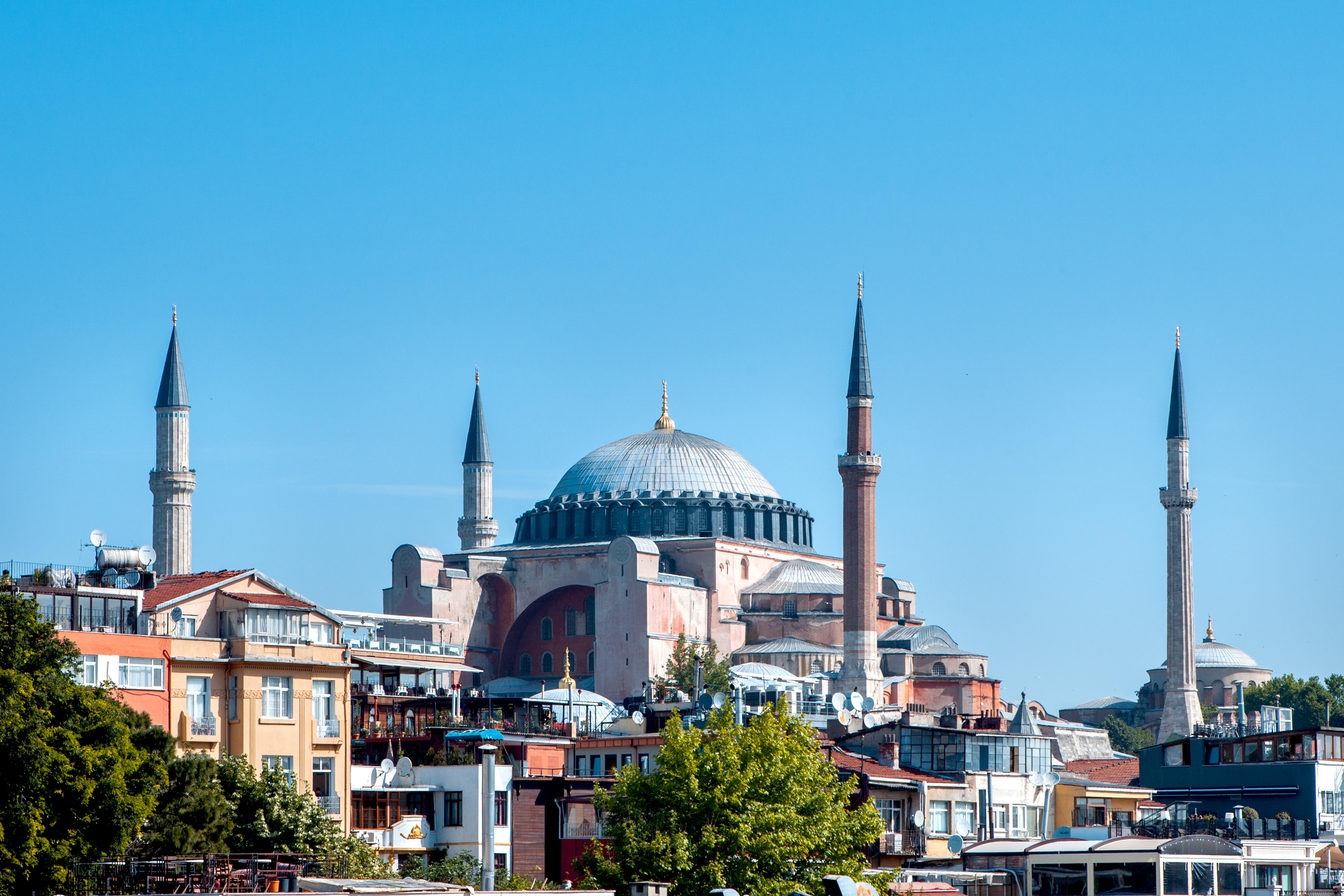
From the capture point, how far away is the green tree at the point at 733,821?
81.1 ft

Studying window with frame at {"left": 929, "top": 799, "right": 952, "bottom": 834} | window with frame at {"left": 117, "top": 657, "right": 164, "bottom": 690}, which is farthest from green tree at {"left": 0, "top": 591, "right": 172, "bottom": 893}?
window with frame at {"left": 929, "top": 799, "right": 952, "bottom": 834}

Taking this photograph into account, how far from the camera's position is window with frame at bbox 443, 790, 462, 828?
93.4 ft

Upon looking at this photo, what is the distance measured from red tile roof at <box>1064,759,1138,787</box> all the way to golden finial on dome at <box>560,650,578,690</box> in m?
10.9

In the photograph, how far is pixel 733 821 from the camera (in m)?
25.1

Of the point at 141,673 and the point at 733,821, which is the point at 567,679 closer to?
the point at 141,673

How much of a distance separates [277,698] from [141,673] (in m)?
1.93

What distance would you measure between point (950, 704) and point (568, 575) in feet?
39.8

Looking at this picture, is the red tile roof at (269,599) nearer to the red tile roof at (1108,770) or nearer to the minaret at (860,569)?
the red tile roof at (1108,770)

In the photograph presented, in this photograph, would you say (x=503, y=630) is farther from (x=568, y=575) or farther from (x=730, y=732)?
(x=730, y=732)

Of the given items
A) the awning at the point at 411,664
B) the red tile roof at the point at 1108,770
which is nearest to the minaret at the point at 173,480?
the awning at the point at 411,664

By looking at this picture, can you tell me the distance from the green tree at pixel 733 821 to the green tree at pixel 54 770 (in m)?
5.76

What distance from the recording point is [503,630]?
64.2m

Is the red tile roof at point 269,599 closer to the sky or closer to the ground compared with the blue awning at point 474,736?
closer to the sky

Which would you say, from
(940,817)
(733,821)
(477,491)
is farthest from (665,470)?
(733,821)
